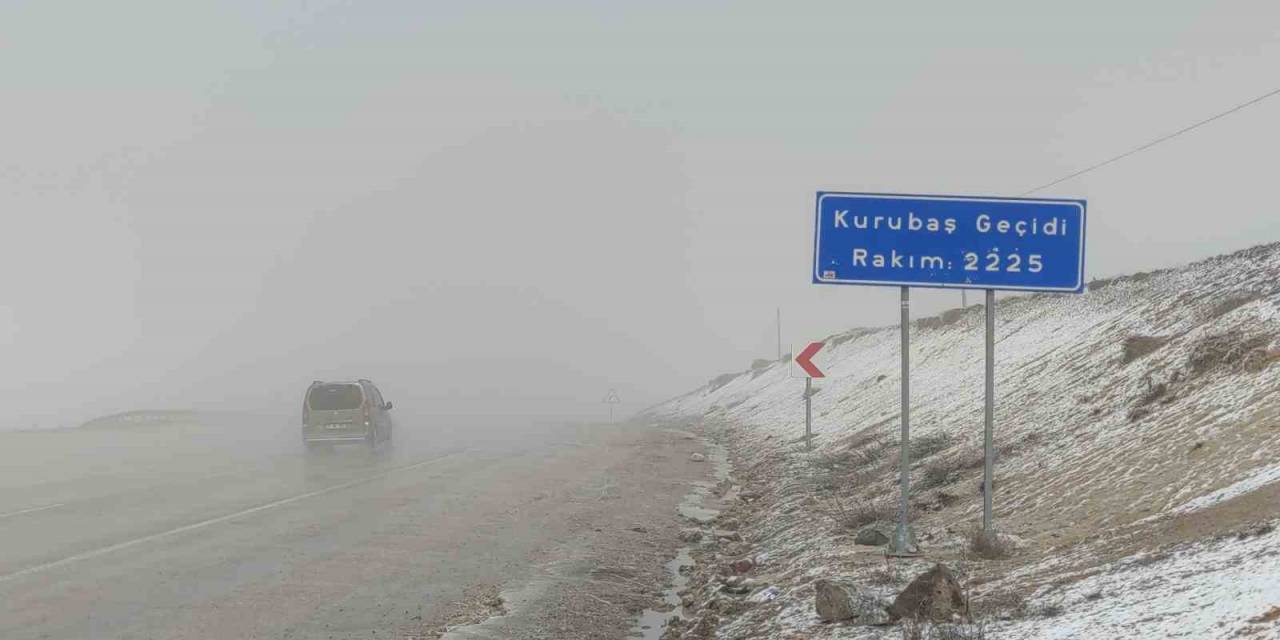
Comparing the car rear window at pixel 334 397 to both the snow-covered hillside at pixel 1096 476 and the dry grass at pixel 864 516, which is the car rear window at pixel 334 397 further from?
the dry grass at pixel 864 516

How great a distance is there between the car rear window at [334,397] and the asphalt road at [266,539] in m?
2.43

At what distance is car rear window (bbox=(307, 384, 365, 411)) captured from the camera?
2780 centimetres

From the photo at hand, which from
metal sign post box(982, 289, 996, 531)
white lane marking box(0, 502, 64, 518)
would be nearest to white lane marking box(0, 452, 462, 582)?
white lane marking box(0, 502, 64, 518)

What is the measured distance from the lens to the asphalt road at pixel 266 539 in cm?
820

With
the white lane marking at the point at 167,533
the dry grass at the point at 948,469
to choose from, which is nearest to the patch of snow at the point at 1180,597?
the dry grass at the point at 948,469

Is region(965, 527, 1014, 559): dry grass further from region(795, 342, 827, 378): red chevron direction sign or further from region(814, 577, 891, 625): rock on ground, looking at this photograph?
region(795, 342, 827, 378): red chevron direction sign

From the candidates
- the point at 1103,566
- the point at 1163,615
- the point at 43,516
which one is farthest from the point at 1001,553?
the point at 43,516

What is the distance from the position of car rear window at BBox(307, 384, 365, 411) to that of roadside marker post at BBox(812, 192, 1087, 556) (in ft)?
66.5

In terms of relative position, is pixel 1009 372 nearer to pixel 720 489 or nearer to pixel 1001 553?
pixel 720 489

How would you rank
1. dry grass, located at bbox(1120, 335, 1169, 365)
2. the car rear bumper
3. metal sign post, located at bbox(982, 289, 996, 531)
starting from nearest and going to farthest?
metal sign post, located at bbox(982, 289, 996, 531) → dry grass, located at bbox(1120, 335, 1169, 365) → the car rear bumper

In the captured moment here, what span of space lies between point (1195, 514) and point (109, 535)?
12136mm

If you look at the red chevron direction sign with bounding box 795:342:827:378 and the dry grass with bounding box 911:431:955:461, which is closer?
the dry grass with bounding box 911:431:955:461

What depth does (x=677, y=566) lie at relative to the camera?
36.8 ft

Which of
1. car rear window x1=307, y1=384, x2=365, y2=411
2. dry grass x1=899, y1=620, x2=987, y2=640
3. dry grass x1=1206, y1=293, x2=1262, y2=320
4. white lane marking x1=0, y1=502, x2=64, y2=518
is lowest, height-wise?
white lane marking x1=0, y1=502, x2=64, y2=518
